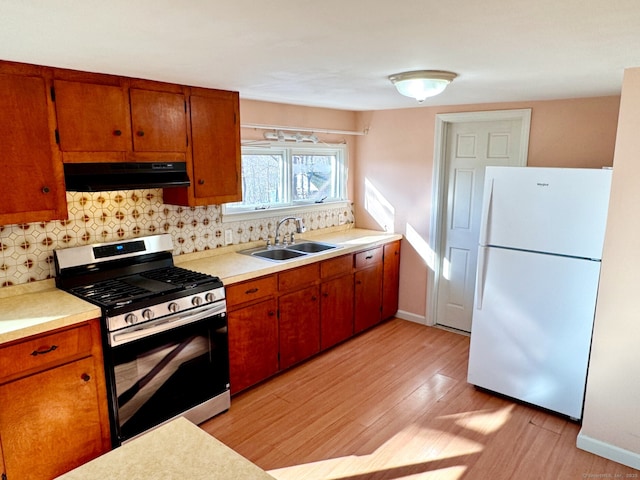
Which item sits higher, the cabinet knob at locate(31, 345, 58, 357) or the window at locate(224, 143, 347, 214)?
the window at locate(224, 143, 347, 214)

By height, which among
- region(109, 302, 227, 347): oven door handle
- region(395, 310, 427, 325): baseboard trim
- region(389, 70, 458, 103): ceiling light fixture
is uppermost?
region(389, 70, 458, 103): ceiling light fixture

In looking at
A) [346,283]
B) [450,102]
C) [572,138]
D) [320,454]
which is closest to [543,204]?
[572,138]

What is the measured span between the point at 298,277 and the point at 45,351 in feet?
5.76

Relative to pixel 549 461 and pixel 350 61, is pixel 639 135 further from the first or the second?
pixel 549 461

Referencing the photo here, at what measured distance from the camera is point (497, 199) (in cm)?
300

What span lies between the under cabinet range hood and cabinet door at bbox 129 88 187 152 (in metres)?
0.12

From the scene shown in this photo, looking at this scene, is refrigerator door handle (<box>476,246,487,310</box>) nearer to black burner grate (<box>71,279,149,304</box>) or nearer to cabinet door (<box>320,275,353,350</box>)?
cabinet door (<box>320,275,353,350</box>)

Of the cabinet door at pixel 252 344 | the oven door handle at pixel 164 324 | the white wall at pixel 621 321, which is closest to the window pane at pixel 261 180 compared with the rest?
the cabinet door at pixel 252 344

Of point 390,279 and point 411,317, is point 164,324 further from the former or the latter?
point 411,317

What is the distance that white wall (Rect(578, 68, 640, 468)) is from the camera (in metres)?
2.32

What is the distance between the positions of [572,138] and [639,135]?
1217mm

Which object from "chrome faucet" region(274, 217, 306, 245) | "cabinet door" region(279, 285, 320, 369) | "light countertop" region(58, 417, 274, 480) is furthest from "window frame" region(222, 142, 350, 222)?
"light countertop" region(58, 417, 274, 480)

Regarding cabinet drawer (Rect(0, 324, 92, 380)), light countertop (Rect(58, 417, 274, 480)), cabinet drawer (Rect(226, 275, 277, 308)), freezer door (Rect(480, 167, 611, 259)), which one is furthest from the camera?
cabinet drawer (Rect(226, 275, 277, 308))

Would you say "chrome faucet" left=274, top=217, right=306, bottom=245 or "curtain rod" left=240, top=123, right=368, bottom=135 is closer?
"curtain rod" left=240, top=123, right=368, bottom=135
